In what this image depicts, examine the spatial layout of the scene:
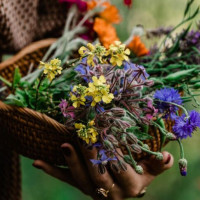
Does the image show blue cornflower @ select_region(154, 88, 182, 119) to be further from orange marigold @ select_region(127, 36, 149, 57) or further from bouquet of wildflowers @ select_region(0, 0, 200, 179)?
orange marigold @ select_region(127, 36, 149, 57)

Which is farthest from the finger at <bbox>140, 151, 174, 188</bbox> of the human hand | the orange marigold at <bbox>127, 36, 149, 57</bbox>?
the orange marigold at <bbox>127, 36, 149, 57</bbox>

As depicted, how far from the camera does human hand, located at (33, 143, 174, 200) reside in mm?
675

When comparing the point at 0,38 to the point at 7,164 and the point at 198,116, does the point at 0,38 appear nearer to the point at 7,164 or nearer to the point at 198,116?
the point at 7,164

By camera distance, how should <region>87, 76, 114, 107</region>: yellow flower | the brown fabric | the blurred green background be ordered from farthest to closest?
the blurred green background, the brown fabric, <region>87, 76, 114, 107</region>: yellow flower

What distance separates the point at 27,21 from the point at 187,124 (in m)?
0.64

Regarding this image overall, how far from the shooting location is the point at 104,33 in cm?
105

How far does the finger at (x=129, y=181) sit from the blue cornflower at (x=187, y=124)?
0.36 ft

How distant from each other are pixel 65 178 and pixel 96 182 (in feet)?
0.36

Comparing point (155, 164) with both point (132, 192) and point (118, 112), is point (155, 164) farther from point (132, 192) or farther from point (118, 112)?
point (118, 112)

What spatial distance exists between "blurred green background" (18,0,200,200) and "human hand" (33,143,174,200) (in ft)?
4.27

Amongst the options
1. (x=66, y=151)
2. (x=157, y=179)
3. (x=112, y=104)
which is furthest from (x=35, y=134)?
(x=157, y=179)

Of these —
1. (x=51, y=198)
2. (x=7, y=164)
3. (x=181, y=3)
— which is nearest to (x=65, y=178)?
(x=7, y=164)

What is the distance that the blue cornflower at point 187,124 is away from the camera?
602 millimetres

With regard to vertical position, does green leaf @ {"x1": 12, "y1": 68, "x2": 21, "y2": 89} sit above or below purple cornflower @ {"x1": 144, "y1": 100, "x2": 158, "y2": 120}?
below
